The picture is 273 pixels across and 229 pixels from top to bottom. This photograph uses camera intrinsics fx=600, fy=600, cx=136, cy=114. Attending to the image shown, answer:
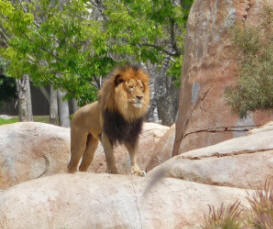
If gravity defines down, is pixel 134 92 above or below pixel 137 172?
above

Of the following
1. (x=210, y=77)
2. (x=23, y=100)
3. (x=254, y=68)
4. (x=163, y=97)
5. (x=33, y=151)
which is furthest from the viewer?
(x=23, y=100)

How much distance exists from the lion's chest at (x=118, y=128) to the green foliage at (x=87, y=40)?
516 cm

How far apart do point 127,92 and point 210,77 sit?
1744 millimetres

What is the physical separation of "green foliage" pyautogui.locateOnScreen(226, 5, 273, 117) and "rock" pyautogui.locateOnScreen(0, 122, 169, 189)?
9.32ft

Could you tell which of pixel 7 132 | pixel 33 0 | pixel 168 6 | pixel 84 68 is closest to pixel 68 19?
pixel 84 68

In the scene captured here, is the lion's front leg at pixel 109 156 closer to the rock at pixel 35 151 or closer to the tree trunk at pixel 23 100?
the rock at pixel 35 151

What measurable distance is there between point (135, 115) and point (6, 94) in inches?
1061

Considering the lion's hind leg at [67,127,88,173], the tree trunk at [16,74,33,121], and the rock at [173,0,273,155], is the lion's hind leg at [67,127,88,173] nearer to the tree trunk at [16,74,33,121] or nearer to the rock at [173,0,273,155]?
the rock at [173,0,273,155]

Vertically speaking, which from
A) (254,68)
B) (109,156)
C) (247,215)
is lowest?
(109,156)

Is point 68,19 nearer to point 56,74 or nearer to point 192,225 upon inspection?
point 56,74

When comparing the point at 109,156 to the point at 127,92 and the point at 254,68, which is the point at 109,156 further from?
the point at 254,68

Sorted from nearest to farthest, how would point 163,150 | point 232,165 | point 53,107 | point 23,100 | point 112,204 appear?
point 112,204 < point 232,165 < point 163,150 < point 23,100 < point 53,107

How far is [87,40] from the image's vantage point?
46.5ft

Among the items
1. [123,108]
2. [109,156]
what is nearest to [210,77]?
[123,108]
